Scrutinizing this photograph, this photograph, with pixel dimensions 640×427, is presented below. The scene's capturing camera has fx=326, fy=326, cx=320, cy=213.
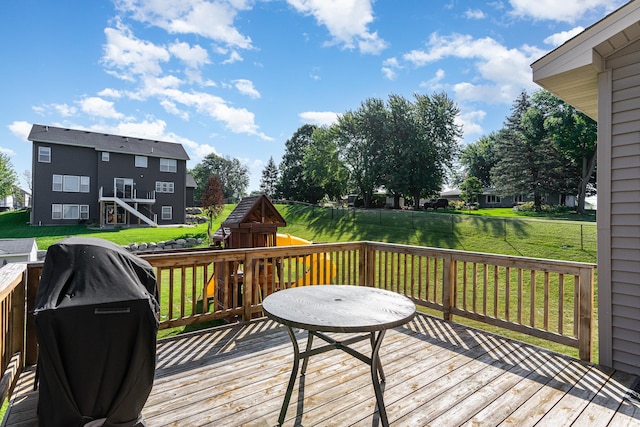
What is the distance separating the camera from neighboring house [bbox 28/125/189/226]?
69.7 feet

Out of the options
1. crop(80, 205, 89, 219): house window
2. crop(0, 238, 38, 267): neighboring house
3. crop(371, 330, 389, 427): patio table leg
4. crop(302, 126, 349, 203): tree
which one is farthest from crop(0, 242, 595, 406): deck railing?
crop(80, 205, 89, 219): house window

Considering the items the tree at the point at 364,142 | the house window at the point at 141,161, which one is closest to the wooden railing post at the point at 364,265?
the tree at the point at 364,142

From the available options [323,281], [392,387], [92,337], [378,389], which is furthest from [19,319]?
[323,281]

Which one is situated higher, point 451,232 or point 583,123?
point 583,123

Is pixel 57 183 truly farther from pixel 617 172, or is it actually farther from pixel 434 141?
pixel 617 172

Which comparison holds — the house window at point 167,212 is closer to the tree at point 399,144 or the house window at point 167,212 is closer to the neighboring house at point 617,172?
the tree at point 399,144

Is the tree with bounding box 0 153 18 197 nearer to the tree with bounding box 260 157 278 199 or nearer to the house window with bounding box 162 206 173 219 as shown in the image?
the house window with bounding box 162 206 173 219

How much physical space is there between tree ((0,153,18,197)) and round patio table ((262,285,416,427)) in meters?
32.8

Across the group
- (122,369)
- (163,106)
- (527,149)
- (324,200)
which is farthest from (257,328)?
(324,200)

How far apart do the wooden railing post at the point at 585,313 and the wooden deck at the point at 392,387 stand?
158 millimetres

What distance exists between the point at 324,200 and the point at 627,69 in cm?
3131

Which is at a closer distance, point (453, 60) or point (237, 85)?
point (453, 60)

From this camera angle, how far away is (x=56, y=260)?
1.73m

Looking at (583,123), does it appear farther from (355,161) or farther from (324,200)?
(324,200)
